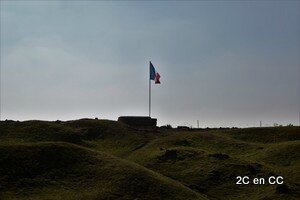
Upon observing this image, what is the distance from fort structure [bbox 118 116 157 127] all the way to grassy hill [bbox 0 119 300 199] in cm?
1127

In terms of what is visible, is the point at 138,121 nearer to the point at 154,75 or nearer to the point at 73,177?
the point at 154,75

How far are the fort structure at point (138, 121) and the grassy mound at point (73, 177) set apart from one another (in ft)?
92.7

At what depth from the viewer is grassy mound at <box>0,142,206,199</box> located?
143ft

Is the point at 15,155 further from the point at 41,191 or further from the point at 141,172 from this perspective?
the point at 141,172

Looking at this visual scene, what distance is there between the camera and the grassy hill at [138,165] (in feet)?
146

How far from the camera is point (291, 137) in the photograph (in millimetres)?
69812

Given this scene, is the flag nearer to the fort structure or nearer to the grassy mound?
the fort structure

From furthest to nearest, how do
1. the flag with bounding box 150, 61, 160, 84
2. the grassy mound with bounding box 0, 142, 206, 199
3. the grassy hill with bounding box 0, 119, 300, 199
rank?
1. the flag with bounding box 150, 61, 160, 84
2. the grassy hill with bounding box 0, 119, 300, 199
3. the grassy mound with bounding box 0, 142, 206, 199

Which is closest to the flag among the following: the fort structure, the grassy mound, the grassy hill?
the fort structure

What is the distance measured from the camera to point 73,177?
47219mm

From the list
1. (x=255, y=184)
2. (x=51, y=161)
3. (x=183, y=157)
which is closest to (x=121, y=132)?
(x=183, y=157)

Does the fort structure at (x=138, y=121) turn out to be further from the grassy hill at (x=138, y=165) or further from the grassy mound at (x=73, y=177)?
the grassy mound at (x=73, y=177)

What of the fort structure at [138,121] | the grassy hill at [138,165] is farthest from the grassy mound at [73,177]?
the fort structure at [138,121]

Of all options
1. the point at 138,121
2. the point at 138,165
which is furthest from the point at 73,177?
the point at 138,121
